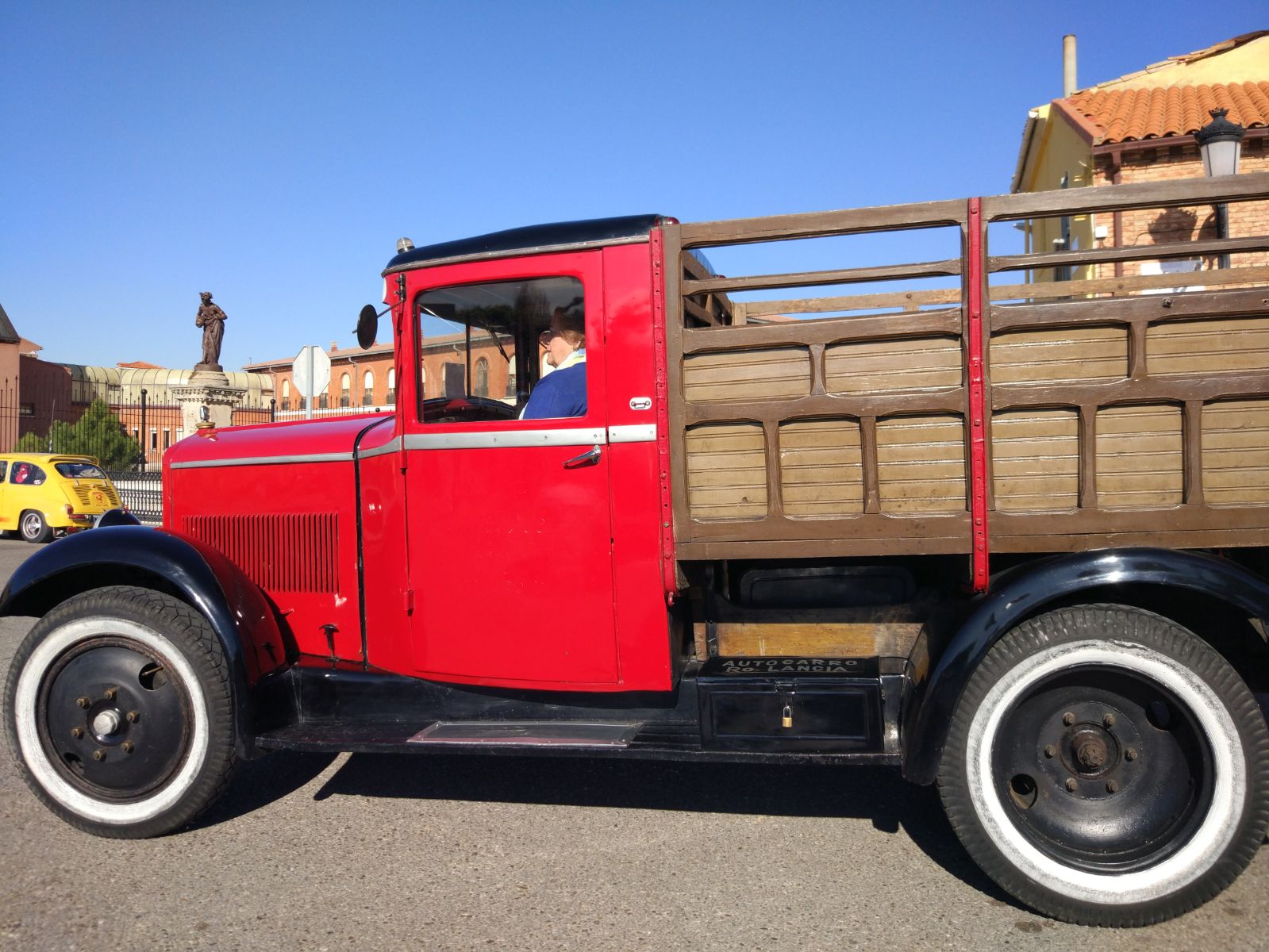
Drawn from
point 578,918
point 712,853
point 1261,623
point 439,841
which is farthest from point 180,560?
point 1261,623

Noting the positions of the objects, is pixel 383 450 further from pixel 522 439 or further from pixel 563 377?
pixel 563 377

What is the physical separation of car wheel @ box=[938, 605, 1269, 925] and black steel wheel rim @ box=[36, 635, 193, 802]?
2696 mm

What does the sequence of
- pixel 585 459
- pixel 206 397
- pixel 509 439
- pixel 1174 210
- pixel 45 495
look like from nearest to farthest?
pixel 585 459 → pixel 509 439 → pixel 1174 210 → pixel 45 495 → pixel 206 397

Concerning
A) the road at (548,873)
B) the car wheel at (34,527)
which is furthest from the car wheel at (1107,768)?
the car wheel at (34,527)

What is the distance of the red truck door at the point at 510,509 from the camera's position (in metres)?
3.12

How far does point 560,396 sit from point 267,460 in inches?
56.8

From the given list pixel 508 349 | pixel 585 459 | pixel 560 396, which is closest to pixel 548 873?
pixel 585 459

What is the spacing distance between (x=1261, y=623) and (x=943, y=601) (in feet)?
2.91

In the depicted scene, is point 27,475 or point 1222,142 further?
point 27,475

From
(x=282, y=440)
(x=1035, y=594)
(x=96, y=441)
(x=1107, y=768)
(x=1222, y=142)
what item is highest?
(x=1222, y=142)

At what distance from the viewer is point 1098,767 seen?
272 cm

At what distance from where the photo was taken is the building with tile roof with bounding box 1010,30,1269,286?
11.9 metres

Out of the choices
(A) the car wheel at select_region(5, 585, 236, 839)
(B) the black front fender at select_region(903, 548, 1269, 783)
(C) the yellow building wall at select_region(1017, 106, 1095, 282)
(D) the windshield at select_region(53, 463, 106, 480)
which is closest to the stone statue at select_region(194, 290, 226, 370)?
(D) the windshield at select_region(53, 463, 106, 480)

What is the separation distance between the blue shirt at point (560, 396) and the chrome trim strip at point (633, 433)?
0.48 ft
